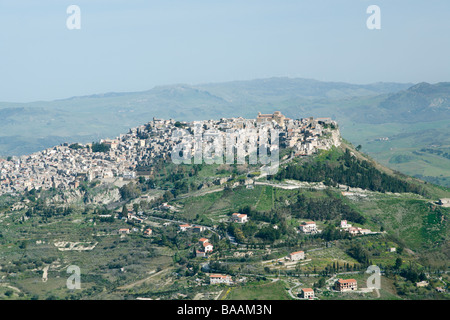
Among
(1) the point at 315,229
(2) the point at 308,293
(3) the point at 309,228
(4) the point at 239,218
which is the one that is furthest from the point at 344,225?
(2) the point at 308,293

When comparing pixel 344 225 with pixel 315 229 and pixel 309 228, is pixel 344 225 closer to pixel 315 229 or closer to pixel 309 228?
pixel 315 229

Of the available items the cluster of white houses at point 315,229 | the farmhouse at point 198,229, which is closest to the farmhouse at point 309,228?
the cluster of white houses at point 315,229

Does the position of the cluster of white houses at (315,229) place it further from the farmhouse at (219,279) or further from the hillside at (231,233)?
the farmhouse at (219,279)

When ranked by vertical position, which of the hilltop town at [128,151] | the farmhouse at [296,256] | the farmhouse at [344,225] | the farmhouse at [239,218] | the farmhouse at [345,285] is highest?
the hilltop town at [128,151]

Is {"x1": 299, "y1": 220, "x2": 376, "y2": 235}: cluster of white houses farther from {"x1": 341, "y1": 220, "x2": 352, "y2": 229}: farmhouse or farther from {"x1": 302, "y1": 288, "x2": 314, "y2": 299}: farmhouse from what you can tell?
{"x1": 302, "y1": 288, "x2": 314, "y2": 299}: farmhouse

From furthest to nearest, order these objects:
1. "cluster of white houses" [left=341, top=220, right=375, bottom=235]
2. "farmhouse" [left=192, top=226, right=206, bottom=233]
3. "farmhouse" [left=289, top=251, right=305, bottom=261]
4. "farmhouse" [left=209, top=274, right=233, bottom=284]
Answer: "farmhouse" [left=192, top=226, right=206, bottom=233] < "cluster of white houses" [left=341, top=220, right=375, bottom=235] < "farmhouse" [left=289, top=251, right=305, bottom=261] < "farmhouse" [left=209, top=274, right=233, bottom=284]

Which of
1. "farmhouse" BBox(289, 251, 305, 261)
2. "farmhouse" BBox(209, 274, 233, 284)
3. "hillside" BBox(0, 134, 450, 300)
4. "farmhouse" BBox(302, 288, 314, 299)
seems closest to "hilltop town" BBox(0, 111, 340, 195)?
"hillside" BBox(0, 134, 450, 300)

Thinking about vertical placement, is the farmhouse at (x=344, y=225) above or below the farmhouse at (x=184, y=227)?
above

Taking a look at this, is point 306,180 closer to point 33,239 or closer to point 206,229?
point 206,229
